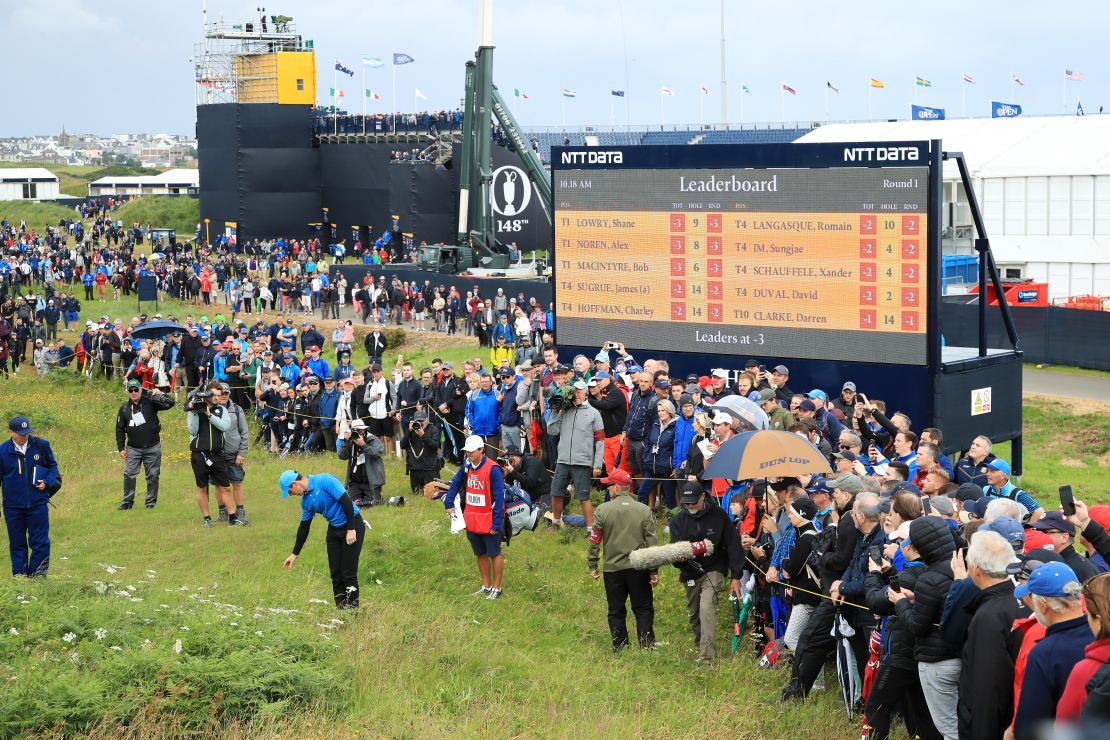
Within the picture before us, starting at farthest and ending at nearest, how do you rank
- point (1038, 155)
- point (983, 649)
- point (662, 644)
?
1. point (1038, 155)
2. point (662, 644)
3. point (983, 649)

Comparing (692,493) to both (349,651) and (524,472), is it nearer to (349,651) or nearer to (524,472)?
(349,651)

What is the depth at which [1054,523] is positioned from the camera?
8273 millimetres

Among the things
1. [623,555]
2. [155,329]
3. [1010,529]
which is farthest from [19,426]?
[155,329]

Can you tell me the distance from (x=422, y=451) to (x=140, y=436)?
3.73 meters

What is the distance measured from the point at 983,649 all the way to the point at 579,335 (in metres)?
12.0

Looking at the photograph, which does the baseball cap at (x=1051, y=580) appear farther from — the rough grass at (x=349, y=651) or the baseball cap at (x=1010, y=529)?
the rough grass at (x=349, y=651)

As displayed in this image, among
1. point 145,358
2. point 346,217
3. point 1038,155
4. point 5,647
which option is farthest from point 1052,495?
point 346,217

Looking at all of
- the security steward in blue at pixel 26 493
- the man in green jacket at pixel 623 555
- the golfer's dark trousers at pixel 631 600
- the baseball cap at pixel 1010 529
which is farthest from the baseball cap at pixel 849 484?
the security steward in blue at pixel 26 493

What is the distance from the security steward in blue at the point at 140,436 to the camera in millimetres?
16938

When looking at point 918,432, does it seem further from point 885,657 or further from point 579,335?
point 885,657

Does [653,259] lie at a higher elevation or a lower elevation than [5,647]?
higher

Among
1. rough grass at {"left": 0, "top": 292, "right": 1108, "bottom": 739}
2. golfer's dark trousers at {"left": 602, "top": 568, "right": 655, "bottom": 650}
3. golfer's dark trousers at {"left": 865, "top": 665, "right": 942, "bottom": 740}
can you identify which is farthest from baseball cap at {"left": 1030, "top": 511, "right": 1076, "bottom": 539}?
golfer's dark trousers at {"left": 602, "top": 568, "right": 655, "bottom": 650}

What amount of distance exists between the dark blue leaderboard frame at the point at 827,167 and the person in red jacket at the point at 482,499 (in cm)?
588

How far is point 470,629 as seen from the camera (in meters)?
11.8
